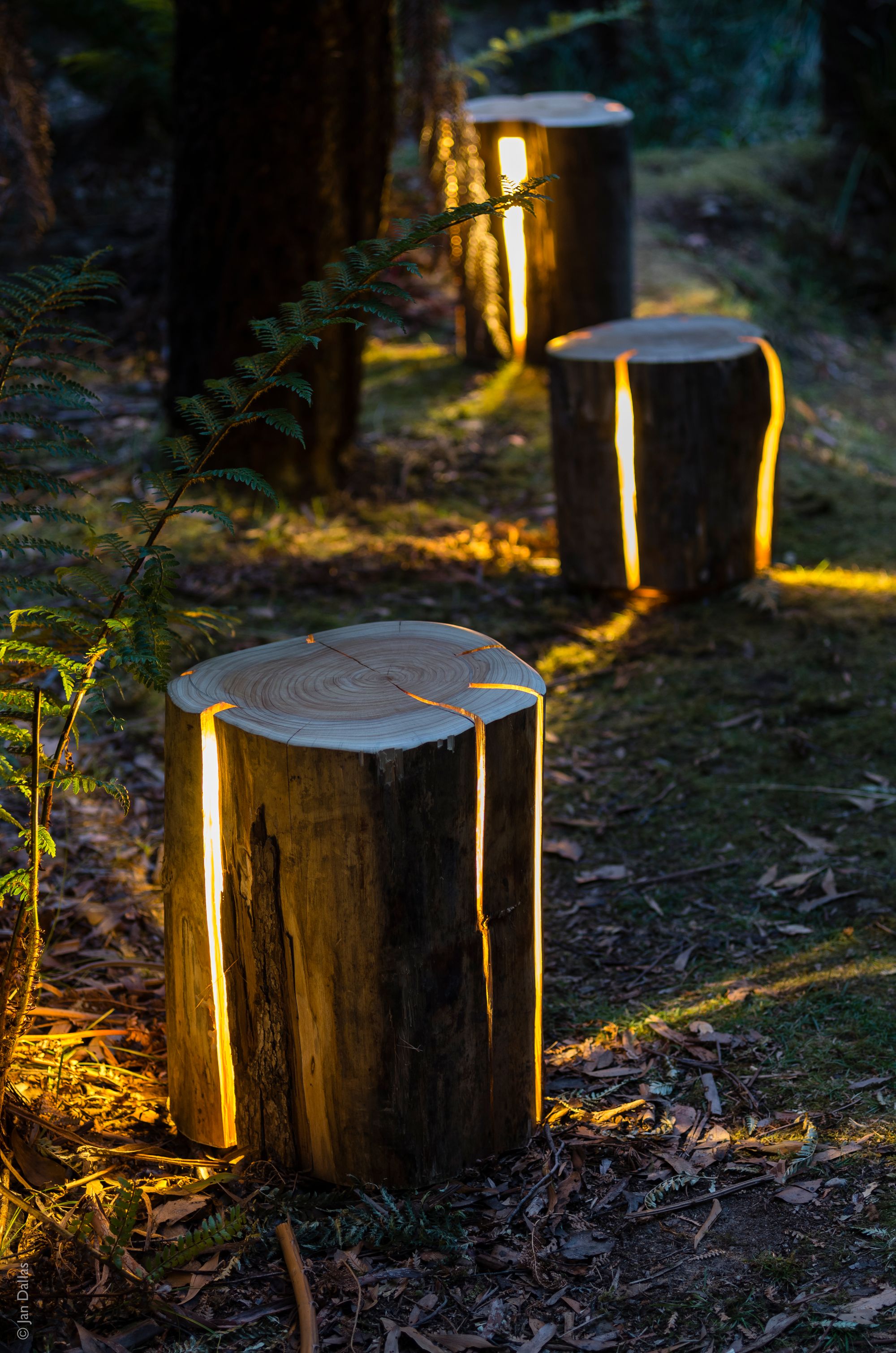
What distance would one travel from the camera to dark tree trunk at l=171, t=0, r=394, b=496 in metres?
4.31

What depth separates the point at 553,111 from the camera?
20.5ft

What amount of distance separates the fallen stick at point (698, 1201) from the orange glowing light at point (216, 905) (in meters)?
0.74

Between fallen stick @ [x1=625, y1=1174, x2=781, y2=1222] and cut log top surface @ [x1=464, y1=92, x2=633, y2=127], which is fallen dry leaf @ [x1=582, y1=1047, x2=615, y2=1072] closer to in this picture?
fallen stick @ [x1=625, y1=1174, x2=781, y2=1222]

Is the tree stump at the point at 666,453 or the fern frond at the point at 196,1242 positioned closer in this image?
the fern frond at the point at 196,1242

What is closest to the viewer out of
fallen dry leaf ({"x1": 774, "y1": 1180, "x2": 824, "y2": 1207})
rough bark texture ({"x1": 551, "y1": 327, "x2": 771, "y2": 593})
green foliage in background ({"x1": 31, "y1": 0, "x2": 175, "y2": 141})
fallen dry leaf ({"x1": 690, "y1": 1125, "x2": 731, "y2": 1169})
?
fallen dry leaf ({"x1": 774, "y1": 1180, "x2": 824, "y2": 1207})

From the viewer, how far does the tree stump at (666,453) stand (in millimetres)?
4066

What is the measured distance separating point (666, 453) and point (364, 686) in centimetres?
241

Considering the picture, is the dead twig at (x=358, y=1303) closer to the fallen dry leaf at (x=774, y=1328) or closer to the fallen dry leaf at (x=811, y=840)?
the fallen dry leaf at (x=774, y=1328)

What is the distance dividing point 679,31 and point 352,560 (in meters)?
11.2

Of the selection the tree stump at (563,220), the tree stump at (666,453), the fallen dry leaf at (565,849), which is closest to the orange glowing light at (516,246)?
the tree stump at (563,220)

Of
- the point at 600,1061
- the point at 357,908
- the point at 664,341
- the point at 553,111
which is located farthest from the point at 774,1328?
the point at 553,111

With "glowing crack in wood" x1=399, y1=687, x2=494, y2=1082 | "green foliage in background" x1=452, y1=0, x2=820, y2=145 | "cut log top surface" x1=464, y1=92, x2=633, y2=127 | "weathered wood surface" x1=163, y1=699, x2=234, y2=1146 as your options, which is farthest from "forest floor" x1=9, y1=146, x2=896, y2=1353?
"green foliage in background" x1=452, y1=0, x2=820, y2=145

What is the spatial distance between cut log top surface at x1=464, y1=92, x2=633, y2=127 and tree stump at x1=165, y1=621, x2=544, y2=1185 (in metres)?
4.73

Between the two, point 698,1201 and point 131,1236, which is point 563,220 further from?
point 131,1236
